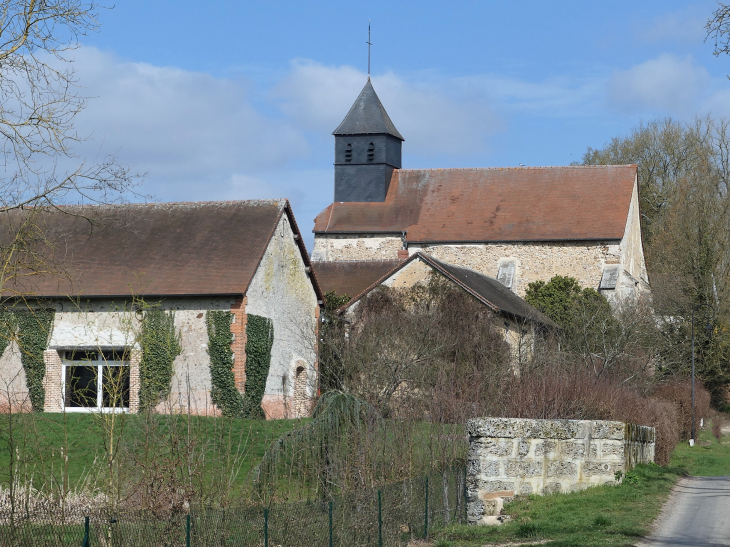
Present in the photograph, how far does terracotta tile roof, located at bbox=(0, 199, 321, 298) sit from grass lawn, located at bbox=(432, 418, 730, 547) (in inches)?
486

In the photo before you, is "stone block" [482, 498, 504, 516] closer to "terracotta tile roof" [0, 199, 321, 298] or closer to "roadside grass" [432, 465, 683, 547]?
"roadside grass" [432, 465, 683, 547]

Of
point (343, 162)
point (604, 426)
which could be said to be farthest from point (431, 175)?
point (604, 426)

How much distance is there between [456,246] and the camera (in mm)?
40938

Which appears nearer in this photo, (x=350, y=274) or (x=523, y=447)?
(x=523, y=447)

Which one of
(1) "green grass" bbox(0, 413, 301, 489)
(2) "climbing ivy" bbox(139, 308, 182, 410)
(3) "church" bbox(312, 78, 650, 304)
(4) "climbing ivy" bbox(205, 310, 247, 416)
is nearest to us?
(1) "green grass" bbox(0, 413, 301, 489)

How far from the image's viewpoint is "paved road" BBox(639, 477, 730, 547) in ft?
30.7

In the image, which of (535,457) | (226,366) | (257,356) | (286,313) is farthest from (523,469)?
(286,313)

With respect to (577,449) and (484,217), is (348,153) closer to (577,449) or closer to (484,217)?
(484,217)

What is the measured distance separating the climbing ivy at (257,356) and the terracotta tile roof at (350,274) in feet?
30.3

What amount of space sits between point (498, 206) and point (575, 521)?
1267 inches

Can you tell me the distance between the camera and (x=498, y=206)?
136 ft

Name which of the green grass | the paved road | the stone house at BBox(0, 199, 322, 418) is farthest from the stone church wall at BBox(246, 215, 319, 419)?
the paved road

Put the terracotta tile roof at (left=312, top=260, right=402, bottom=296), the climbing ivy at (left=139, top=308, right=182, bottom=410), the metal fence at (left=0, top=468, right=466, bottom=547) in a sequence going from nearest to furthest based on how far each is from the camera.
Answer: the metal fence at (left=0, top=468, right=466, bottom=547), the climbing ivy at (left=139, top=308, right=182, bottom=410), the terracotta tile roof at (left=312, top=260, right=402, bottom=296)

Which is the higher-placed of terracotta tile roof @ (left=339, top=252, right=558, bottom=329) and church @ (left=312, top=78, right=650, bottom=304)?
church @ (left=312, top=78, right=650, bottom=304)
